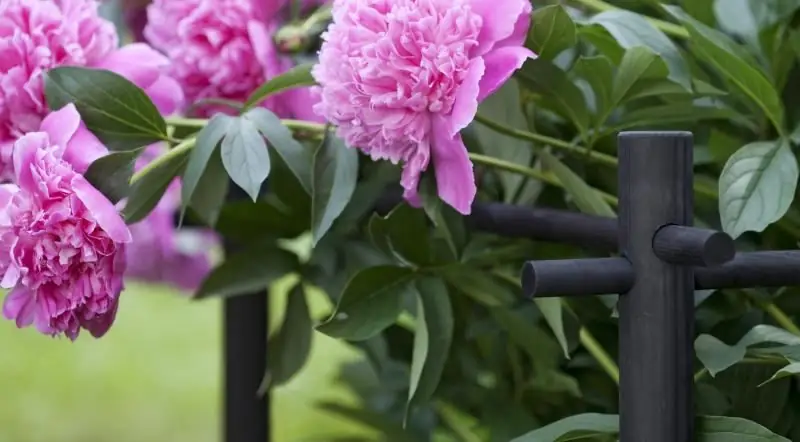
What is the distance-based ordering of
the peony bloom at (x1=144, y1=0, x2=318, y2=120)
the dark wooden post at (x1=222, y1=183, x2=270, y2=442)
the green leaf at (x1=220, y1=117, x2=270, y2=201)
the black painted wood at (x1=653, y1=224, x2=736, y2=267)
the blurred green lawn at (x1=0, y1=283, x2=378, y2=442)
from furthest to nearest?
→ the blurred green lawn at (x1=0, y1=283, x2=378, y2=442) < the dark wooden post at (x1=222, y1=183, x2=270, y2=442) < the peony bloom at (x1=144, y1=0, x2=318, y2=120) < the green leaf at (x1=220, y1=117, x2=270, y2=201) < the black painted wood at (x1=653, y1=224, x2=736, y2=267)

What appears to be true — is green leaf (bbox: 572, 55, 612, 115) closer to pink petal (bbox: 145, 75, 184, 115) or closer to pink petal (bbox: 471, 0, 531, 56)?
pink petal (bbox: 471, 0, 531, 56)

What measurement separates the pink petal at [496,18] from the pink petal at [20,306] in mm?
194

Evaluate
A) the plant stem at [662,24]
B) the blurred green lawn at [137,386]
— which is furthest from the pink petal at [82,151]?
the blurred green lawn at [137,386]

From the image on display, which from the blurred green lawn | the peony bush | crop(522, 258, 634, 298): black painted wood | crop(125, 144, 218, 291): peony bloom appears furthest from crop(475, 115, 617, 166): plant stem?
the blurred green lawn

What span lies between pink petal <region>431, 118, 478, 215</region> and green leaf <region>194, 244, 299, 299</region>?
207 mm

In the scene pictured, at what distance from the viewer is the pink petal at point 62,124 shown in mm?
395

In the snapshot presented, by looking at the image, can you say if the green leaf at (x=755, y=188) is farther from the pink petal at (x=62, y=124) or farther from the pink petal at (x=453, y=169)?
the pink petal at (x=62, y=124)

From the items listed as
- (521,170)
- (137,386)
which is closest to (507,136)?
(521,170)

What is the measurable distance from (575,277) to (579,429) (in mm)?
78

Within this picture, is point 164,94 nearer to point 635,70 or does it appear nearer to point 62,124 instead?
point 62,124

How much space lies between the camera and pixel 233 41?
0.53 meters

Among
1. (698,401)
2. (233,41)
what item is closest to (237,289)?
(233,41)

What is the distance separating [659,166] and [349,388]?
1.48ft

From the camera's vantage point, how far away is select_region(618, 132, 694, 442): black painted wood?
34 cm
